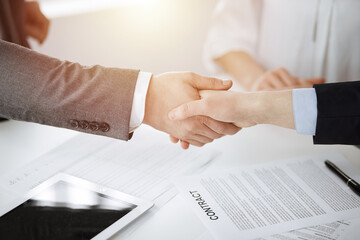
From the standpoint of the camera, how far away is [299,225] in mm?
750

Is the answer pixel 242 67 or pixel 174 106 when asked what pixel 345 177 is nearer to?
pixel 174 106

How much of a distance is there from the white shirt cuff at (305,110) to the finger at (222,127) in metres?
0.20

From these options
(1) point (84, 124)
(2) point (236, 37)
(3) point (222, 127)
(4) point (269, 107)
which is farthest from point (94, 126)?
(2) point (236, 37)

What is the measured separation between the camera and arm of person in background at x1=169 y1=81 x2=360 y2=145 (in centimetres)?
88

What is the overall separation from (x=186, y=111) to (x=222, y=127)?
12cm

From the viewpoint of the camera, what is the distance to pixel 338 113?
882 millimetres

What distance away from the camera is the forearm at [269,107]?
988 mm

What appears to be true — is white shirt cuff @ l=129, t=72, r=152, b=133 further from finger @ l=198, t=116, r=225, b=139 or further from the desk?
finger @ l=198, t=116, r=225, b=139

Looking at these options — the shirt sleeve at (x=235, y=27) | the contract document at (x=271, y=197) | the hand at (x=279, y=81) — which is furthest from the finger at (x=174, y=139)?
the shirt sleeve at (x=235, y=27)

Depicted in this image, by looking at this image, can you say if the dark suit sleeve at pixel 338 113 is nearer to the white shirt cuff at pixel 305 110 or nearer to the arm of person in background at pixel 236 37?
the white shirt cuff at pixel 305 110

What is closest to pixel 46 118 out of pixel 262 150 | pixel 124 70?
pixel 124 70

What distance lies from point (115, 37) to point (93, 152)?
4.71 feet

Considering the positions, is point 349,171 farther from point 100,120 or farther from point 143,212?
point 100,120

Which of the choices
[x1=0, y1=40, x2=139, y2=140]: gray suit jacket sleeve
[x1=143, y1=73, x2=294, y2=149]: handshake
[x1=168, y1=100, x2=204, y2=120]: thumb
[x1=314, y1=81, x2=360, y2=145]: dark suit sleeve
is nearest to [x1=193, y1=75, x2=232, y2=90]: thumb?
[x1=143, y1=73, x2=294, y2=149]: handshake
